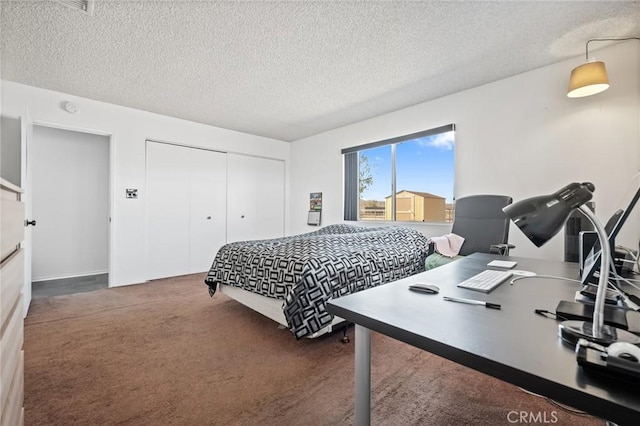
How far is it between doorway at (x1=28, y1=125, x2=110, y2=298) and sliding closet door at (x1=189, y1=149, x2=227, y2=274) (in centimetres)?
125

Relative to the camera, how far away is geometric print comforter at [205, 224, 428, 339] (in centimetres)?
202

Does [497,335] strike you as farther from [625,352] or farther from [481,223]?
[481,223]

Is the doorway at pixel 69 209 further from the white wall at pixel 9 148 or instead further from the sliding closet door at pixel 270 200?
the sliding closet door at pixel 270 200

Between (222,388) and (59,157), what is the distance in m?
4.63

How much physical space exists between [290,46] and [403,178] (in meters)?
2.38

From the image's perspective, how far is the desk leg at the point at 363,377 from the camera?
922 millimetres

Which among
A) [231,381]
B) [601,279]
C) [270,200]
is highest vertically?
[270,200]

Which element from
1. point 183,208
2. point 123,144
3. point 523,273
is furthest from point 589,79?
point 123,144

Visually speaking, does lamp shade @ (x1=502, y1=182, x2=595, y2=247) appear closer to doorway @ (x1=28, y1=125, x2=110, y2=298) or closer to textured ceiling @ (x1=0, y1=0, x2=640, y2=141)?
textured ceiling @ (x1=0, y1=0, x2=640, y2=141)

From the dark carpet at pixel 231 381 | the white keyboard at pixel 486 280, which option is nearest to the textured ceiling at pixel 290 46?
the white keyboard at pixel 486 280

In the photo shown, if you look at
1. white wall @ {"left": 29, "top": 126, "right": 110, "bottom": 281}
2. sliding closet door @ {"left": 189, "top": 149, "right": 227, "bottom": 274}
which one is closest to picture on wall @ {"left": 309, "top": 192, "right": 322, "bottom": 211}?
sliding closet door @ {"left": 189, "top": 149, "right": 227, "bottom": 274}

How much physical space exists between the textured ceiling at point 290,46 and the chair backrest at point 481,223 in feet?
4.48

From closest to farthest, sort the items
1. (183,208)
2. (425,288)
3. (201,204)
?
(425,288)
(183,208)
(201,204)

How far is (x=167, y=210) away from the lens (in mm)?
4398
